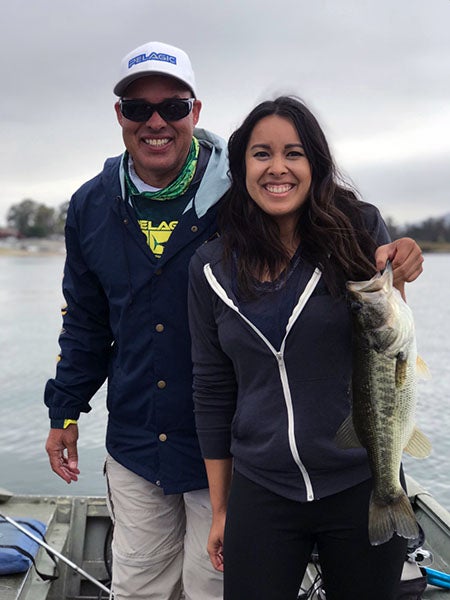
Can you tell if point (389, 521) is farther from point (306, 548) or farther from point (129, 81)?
point (129, 81)

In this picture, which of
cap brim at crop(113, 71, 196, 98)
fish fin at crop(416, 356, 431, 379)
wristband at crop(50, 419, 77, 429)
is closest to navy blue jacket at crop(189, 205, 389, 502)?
fish fin at crop(416, 356, 431, 379)

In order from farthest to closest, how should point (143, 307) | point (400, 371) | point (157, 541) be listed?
point (157, 541) < point (143, 307) < point (400, 371)

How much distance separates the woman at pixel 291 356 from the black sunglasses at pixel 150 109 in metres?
0.47

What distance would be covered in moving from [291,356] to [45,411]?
12.3m

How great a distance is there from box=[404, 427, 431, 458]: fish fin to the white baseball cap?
1.76 m

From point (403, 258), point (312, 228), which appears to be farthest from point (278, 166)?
point (403, 258)

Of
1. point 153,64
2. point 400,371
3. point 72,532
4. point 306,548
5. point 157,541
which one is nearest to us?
point 400,371

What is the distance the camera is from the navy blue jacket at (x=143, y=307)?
308cm

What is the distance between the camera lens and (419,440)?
2584mm

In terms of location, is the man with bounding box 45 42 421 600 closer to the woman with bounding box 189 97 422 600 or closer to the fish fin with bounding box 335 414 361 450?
the woman with bounding box 189 97 422 600

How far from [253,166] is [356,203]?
43 cm

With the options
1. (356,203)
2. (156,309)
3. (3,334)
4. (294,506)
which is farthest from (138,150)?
(3,334)

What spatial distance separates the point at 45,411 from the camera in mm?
13930

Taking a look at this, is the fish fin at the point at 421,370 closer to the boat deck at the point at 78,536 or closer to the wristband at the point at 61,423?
the wristband at the point at 61,423
